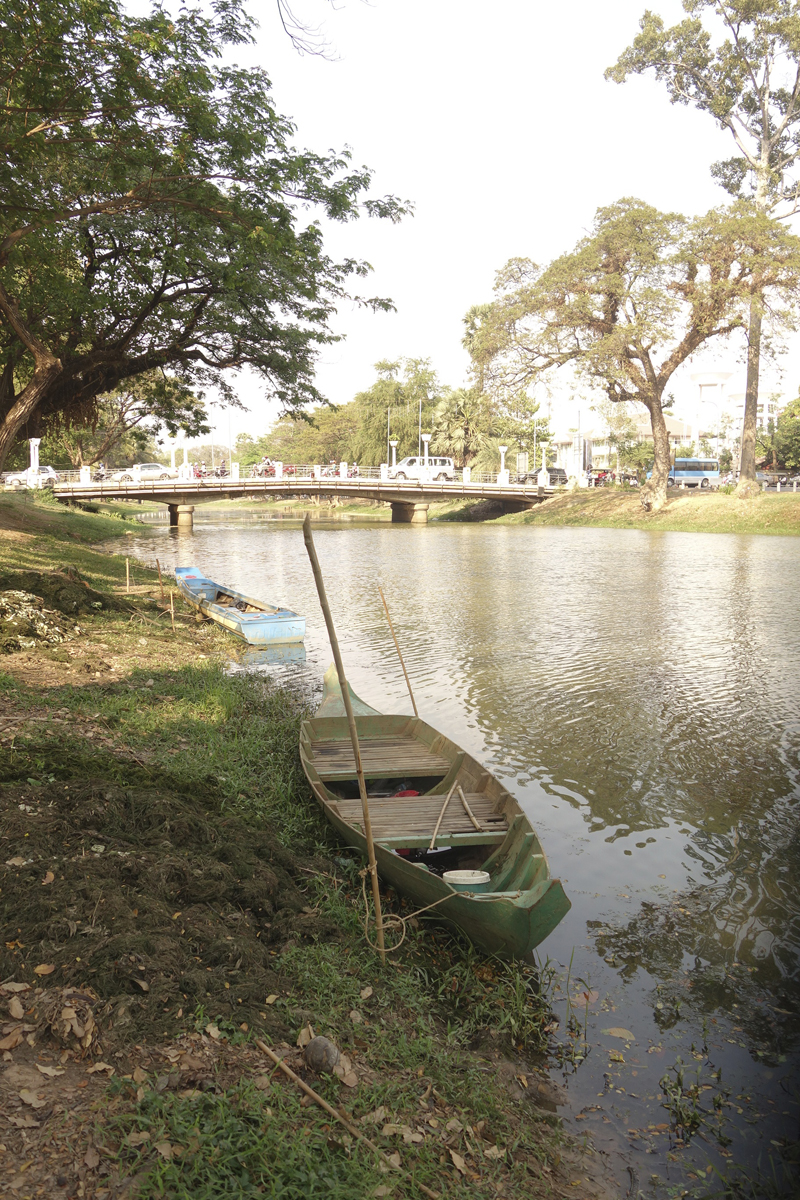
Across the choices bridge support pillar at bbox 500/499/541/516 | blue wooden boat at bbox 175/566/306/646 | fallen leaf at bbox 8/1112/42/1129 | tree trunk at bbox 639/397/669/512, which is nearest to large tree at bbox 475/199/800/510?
tree trunk at bbox 639/397/669/512

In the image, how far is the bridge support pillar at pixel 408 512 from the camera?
165 ft

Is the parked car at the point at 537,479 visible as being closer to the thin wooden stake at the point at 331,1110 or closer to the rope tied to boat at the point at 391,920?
the rope tied to boat at the point at 391,920

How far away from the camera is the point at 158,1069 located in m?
3.17

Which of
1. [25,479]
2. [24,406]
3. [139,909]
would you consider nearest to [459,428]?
[25,479]

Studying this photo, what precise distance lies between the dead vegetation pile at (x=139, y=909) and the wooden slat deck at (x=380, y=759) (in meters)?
1.40

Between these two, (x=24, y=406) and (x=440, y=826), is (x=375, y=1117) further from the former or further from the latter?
(x=24, y=406)

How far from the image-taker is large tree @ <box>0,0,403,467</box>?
8.57 meters

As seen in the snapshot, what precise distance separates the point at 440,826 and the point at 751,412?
37670mm

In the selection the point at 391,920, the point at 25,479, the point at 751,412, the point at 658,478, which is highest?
the point at 751,412

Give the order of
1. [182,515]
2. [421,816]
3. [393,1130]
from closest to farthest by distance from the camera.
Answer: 1. [393,1130]
2. [421,816]
3. [182,515]

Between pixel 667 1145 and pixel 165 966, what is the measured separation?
2.36 m

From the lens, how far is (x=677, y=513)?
39.1 m

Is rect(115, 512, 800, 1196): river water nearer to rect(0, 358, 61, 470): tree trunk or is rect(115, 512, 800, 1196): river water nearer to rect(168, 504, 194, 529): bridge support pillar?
rect(0, 358, 61, 470): tree trunk

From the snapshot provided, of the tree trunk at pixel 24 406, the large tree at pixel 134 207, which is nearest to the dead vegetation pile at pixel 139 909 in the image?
the large tree at pixel 134 207
